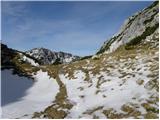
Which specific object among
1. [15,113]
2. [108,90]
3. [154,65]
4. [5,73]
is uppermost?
[5,73]

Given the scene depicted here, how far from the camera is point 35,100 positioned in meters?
26.4

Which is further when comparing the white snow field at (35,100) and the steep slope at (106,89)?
the white snow field at (35,100)

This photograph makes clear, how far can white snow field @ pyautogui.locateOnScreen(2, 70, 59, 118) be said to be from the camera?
22.8m

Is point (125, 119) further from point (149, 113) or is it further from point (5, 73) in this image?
point (5, 73)

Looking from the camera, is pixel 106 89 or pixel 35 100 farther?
pixel 35 100

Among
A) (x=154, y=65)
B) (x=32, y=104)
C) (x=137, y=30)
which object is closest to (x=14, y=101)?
(x=32, y=104)

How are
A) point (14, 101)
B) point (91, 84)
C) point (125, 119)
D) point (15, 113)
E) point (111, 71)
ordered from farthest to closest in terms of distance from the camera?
point (111, 71) < point (91, 84) < point (14, 101) < point (15, 113) < point (125, 119)

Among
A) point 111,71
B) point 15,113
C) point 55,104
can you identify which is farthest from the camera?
point 111,71

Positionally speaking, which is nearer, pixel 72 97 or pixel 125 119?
pixel 125 119

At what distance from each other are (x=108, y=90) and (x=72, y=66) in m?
11.8

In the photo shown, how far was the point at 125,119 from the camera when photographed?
19531 millimetres

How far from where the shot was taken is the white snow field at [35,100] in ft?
74.9

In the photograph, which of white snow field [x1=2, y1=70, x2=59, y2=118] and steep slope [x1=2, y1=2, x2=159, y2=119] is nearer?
steep slope [x1=2, y1=2, x2=159, y2=119]

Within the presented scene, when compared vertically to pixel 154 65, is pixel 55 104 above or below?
below
